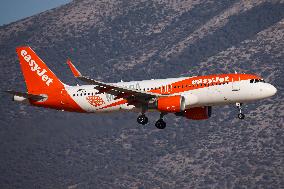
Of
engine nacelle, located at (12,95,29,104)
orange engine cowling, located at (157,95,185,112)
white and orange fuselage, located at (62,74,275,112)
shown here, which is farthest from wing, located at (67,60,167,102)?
engine nacelle, located at (12,95,29,104)

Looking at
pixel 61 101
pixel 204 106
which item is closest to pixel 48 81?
pixel 61 101

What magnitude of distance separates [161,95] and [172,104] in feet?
7.26

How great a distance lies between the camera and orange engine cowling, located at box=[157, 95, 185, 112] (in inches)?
4053

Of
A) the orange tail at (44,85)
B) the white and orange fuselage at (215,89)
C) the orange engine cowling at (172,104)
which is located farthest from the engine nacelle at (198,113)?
the orange tail at (44,85)

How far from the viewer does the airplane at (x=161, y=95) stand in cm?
10369

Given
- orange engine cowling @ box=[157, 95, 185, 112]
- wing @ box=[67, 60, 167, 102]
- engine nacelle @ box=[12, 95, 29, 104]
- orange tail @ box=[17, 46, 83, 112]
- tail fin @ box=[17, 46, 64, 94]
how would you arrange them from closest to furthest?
wing @ box=[67, 60, 167, 102], orange engine cowling @ box=[157, 95, 185, 112], engine nacelle @ box=[12, 95, 29, 104], orange tail @ box=[17, 46, 83, 112], tail fin @ box=[17, 46, 64, 94]

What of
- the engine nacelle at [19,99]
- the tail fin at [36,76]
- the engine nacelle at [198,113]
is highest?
the tail fin at [36,76]

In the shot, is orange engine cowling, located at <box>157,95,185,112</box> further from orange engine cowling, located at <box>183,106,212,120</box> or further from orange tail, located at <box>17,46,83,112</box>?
orange tail, located at <box>17,46,83,112</box>

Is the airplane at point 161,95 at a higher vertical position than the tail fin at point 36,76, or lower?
lower

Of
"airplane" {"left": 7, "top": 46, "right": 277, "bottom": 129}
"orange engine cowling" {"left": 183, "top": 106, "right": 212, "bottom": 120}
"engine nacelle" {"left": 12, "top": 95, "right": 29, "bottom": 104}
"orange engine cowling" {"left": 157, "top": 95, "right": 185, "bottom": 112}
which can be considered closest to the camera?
"orange engine cowling" {"left": 157, "top": 95, "right": 185, "bottom": 112}

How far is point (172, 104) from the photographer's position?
103 metres

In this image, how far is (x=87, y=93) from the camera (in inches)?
4373

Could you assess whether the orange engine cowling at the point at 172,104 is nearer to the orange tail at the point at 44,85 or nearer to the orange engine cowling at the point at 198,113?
the orange engine cowling at the point at 198,113

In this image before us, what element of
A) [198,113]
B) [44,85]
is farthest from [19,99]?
[198,113]
